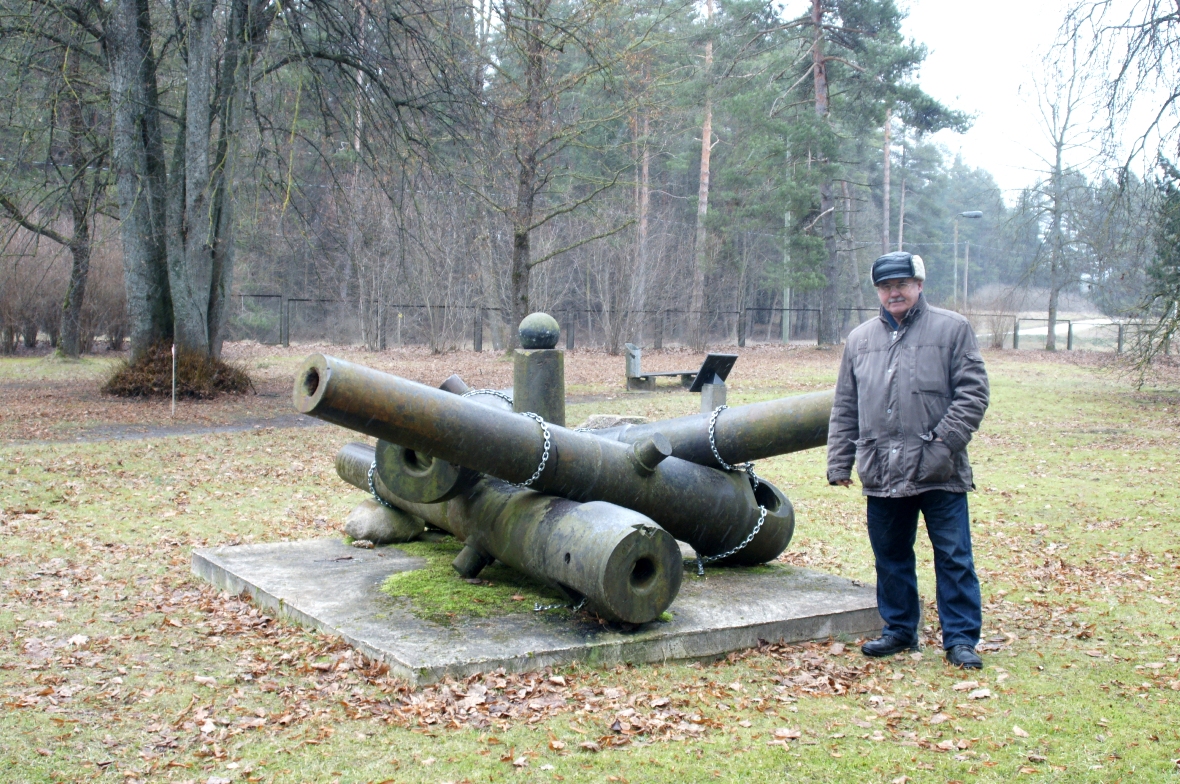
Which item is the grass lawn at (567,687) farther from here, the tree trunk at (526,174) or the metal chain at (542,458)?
the tree trunk at (526,174)

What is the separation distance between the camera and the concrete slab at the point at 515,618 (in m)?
4.86

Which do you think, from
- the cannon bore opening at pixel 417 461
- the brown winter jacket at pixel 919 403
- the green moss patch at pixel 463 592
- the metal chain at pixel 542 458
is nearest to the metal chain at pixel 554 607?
the green moss patch at pixel 463 592

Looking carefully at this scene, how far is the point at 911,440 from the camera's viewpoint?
5070mm

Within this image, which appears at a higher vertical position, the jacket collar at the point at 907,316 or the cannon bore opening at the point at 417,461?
the jacket collar at the point at 907,316

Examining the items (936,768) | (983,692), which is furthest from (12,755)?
(983,692)

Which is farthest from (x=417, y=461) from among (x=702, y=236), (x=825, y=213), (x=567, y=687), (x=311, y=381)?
(x=702, y=236)

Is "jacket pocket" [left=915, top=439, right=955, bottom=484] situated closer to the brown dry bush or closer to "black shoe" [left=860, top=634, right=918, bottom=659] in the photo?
"black shoe" [left=860, top=634, right=918, bottom=659]

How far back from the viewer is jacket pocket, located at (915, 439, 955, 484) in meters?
4.99

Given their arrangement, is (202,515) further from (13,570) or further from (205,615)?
(205,615)

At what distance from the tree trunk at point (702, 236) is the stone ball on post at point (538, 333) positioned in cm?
2887

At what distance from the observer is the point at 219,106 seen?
1708 cm

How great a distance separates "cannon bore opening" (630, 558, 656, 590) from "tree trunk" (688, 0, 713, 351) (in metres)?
30.4

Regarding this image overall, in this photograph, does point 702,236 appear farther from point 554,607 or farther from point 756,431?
point 554,607

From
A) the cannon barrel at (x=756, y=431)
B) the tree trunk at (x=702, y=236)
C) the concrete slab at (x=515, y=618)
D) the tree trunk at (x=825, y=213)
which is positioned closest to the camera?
the concrete slab at (x=515, y=618)
